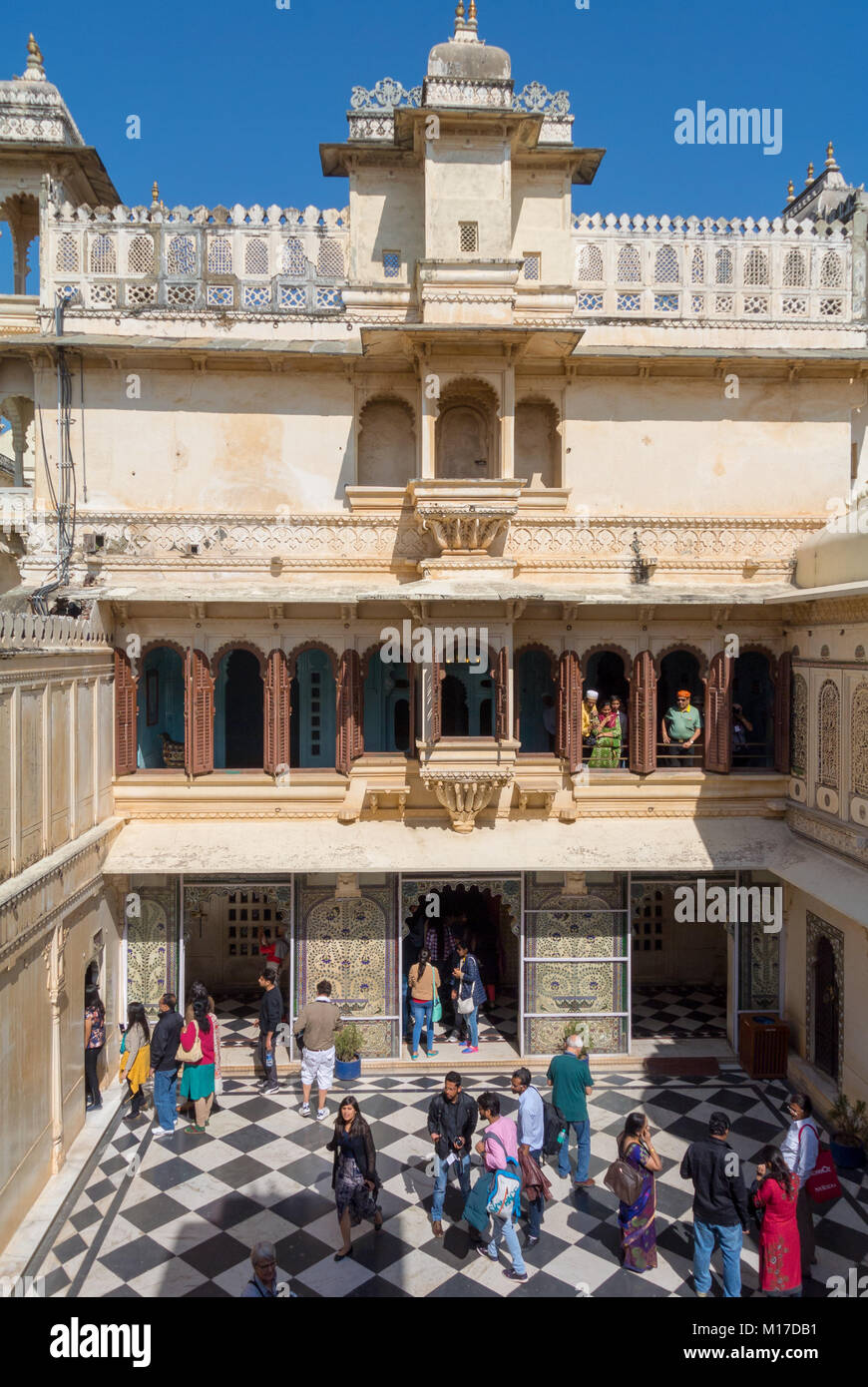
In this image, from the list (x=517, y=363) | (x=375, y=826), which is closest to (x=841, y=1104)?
(x=375, y=826)

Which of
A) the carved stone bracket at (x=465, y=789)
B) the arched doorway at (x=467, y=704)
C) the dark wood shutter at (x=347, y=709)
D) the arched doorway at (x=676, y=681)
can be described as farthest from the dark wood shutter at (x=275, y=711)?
the arched doorway at (x=676, y=681)

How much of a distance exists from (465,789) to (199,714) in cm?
377

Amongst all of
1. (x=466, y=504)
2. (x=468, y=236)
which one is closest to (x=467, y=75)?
(x=468, y=236)

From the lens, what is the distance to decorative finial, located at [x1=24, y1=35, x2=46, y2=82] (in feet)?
44.6

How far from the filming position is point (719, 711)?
508 inches

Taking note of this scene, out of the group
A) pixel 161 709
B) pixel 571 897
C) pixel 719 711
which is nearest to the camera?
pixel 571 897

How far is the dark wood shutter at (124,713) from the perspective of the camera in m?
12.6

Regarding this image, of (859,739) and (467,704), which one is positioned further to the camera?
(467,704)

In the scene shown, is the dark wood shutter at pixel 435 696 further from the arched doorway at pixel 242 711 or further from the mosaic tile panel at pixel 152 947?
the mosaic tile panel at pixel 152 947

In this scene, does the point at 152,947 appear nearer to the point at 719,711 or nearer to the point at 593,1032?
the point at 593,1032

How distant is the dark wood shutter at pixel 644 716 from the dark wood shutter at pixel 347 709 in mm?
3824

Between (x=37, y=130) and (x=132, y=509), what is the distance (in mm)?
5658

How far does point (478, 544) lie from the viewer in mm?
12578

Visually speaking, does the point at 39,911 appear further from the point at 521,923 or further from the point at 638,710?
the point at 638,710
